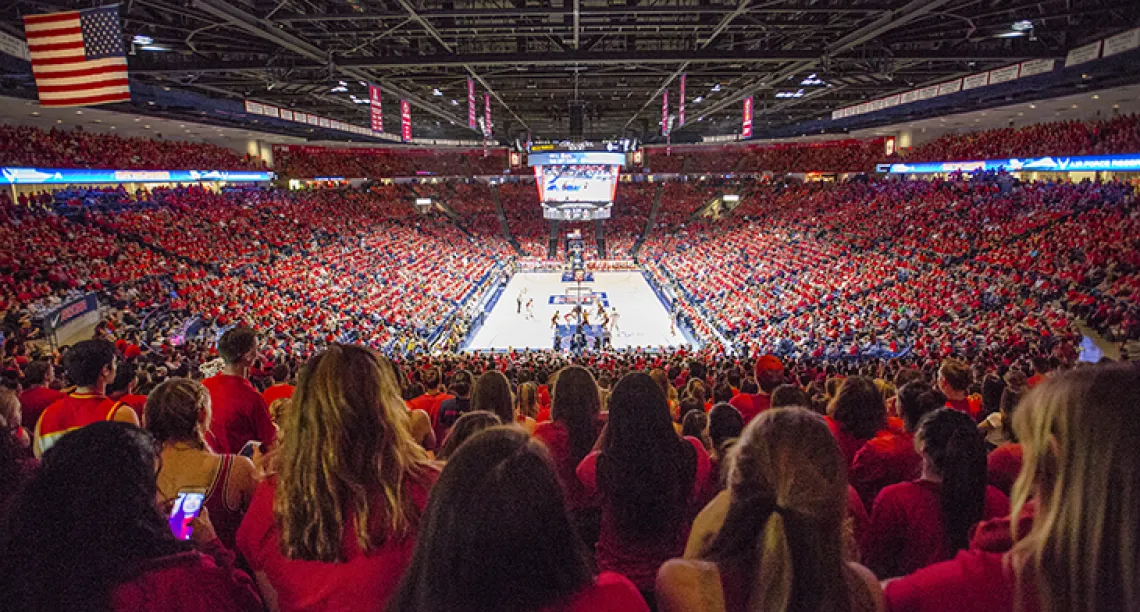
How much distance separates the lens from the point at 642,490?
2.32 metres

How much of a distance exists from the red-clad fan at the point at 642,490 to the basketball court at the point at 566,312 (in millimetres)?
18593

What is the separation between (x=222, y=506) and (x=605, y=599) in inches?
80.4

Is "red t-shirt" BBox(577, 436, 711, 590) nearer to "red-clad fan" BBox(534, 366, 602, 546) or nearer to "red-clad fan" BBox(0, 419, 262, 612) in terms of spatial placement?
"red-clad fan" BBox(534, 366, 602, 546)

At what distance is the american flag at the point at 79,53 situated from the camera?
8195 millimetres

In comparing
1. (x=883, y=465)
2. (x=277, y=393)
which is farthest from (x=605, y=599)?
(x=277, y=393)

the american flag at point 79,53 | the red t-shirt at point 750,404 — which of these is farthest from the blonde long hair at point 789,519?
the american flag at point 79,53

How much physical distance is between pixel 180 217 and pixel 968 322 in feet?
98.4

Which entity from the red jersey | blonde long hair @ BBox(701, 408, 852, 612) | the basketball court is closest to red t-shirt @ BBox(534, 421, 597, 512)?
blonde long hair @ BBox(701, 408, 852, 612)

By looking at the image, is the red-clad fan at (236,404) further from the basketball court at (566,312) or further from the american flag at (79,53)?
the basketball court at (566,312)

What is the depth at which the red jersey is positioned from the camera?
3670 millimetres

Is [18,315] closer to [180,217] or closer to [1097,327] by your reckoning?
[180,217]

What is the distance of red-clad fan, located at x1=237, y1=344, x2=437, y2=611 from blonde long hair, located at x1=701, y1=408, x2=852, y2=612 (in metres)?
0.96

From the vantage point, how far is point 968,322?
16.1 metres

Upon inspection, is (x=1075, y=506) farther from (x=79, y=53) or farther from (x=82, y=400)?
(x=79, y=53)
